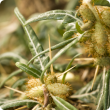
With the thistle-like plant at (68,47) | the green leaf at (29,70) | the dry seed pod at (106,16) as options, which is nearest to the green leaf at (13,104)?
the thistle-like plant at (68,47)

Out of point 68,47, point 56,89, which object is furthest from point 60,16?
point 56,89

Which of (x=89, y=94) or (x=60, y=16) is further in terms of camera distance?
(x=89, y=94)

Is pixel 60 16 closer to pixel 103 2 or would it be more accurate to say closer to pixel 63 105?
pixel 103 2

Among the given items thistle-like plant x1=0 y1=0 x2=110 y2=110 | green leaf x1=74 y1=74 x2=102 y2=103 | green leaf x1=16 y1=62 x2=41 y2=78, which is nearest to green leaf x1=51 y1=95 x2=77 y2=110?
thistle-like plant x1=0 y1=0 x2=110 y2=110

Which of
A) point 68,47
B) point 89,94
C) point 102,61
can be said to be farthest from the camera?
point 89,94

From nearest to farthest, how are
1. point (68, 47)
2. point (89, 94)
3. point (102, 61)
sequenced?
point (68, 47)
point (102, 61)
point (89, 94)

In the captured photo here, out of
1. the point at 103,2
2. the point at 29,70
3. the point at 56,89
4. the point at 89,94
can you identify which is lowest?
the point at 89,94

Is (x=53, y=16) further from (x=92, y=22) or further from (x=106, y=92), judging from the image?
(x=106, y=92)

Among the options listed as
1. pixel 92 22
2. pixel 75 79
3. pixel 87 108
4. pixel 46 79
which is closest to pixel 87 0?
pixel 92 22

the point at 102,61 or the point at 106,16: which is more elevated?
the point at 106,16

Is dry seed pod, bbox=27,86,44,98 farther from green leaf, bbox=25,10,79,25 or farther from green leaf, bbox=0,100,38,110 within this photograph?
green leaf, bbox=25,10,79,25

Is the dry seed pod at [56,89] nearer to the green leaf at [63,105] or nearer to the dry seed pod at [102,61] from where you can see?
the green leaf at [63,105]

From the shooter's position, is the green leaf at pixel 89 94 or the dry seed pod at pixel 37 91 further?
the green leaf at pixel 89 94
